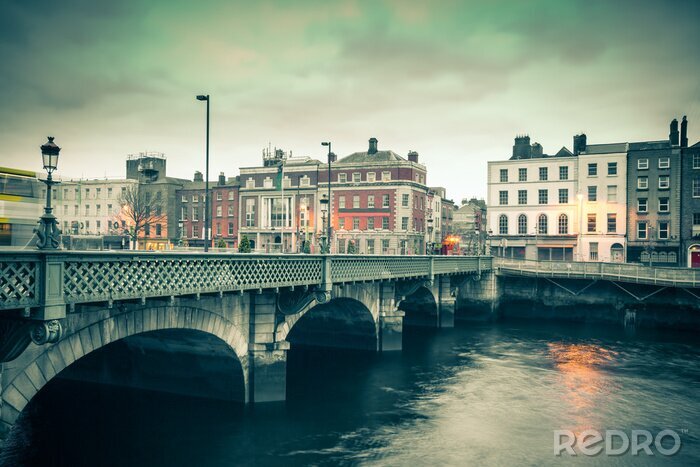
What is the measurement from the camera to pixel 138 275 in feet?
51.0

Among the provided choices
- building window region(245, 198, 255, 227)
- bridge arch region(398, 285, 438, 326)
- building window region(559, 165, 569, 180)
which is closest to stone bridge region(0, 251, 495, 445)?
bridge arch region(398, 285, 438, 326)

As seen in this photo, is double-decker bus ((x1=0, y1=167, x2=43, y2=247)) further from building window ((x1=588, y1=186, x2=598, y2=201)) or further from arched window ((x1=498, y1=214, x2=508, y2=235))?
building window ((x1=588, y1=186, x2=598, y2=201))

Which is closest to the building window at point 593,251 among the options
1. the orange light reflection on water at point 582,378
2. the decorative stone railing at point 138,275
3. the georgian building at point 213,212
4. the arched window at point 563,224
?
the arched window at point 563,224

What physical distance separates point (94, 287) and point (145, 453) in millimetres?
8812

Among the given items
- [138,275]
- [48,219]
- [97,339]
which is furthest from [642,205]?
[48,219]

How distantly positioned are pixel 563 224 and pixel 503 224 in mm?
7787

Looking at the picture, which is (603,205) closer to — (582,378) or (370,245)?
(370,245)

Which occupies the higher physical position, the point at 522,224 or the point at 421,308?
the point at 522,224

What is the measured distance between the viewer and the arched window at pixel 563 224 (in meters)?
74.0

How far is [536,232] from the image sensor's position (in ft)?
→ 248

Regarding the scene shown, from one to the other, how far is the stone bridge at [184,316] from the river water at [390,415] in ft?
4.53

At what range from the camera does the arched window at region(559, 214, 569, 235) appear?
74.0 meters

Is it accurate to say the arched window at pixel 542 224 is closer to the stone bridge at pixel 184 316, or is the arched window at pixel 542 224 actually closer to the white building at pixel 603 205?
the white building at pixel 603 205

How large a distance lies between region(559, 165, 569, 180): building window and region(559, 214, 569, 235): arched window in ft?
16.2
